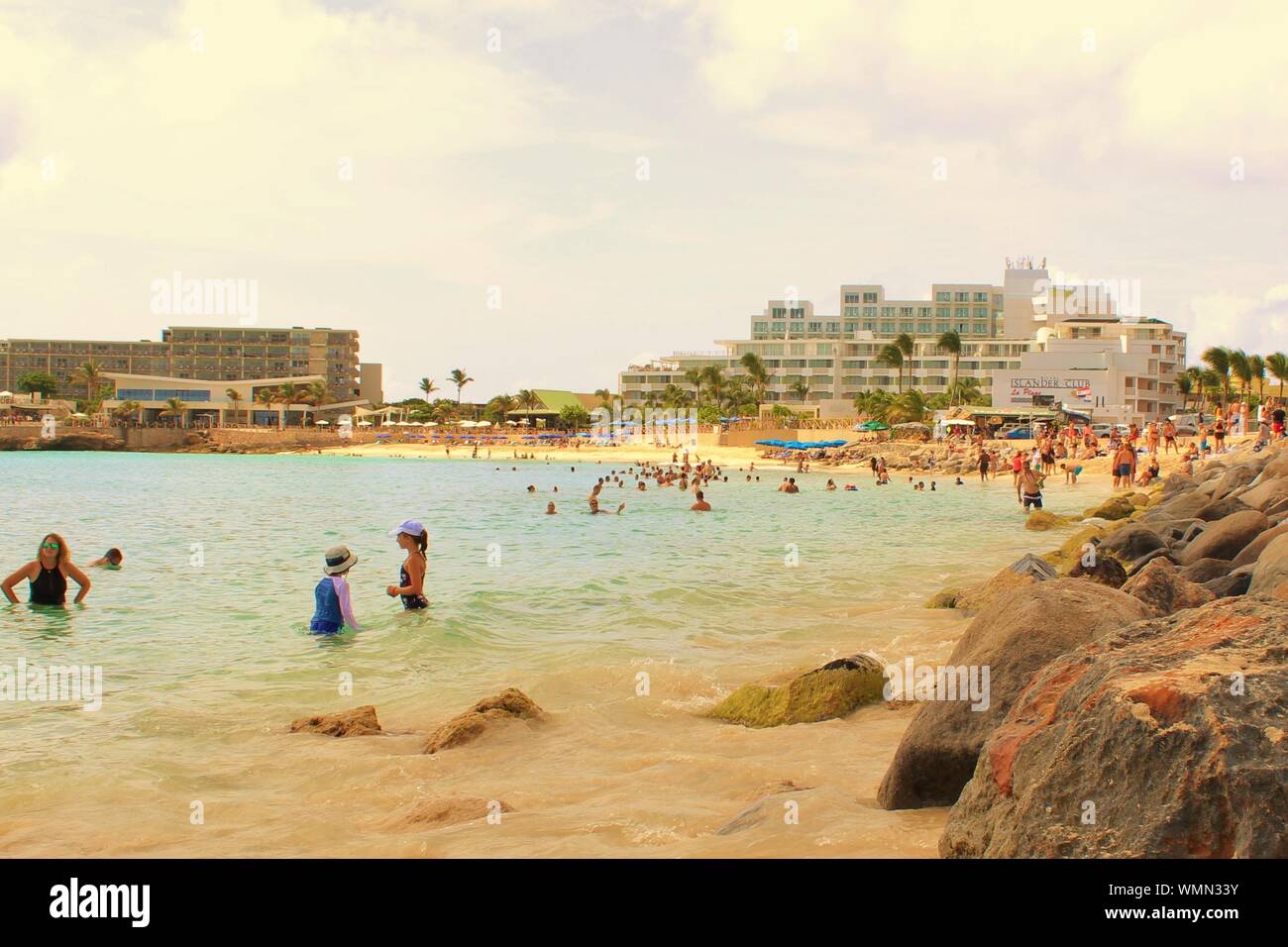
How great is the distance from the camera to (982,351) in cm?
11900

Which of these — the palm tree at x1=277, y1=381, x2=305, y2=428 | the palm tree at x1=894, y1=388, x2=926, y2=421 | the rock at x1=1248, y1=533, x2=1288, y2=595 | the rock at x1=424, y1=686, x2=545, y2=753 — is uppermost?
the palm tree at x1=277, y1=381, x2=305, y2=428

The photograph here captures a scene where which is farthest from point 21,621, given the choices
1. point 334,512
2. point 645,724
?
point 334,512

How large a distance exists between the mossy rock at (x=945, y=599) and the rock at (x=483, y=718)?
6.76 meters

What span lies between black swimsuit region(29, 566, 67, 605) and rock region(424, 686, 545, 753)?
871 centimetres

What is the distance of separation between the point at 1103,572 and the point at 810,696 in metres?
4.84

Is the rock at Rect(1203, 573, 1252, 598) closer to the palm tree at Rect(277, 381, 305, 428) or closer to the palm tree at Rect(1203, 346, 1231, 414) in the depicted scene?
the palm tree at Rect(1203, 346, 1231, 414)

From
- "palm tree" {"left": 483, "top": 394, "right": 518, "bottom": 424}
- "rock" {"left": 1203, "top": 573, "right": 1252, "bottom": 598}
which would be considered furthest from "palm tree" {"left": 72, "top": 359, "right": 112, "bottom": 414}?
"rock" {"left": 1203, "top": 573, "right": 1252, "bottom": 598}

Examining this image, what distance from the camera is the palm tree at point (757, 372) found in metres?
115

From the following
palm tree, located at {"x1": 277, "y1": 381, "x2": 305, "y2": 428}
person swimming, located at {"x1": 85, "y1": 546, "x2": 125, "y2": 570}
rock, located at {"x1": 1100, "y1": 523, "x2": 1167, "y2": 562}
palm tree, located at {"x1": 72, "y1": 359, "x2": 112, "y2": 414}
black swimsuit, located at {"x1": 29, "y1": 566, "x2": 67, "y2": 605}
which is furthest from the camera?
palm tree, located at {"x1": 277, "y1": 381, "x2": 305, "y2": 428}

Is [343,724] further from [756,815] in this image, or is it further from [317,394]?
[317,394]

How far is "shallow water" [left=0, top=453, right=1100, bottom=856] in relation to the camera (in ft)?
18.4

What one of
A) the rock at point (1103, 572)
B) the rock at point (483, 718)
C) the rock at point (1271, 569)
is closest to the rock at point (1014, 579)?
the rock at point (1103, 572)

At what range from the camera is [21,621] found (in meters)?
12.9

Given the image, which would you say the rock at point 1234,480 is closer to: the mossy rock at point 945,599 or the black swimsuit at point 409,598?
the mossy rock at point 945,599
